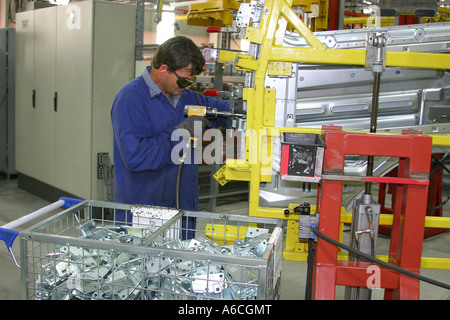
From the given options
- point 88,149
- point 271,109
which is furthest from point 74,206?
point 88,149

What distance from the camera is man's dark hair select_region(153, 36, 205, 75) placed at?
253cm

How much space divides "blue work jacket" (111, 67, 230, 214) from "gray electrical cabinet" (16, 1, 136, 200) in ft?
7.09

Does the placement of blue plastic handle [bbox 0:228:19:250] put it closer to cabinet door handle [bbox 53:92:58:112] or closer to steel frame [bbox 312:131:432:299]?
steel frame [bbox 312:131:432:299]

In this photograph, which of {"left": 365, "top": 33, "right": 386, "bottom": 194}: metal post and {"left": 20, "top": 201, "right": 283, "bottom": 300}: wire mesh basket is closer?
{"left": 20, "top": 201, "right": 283, "bottom": 300}: wire mesh basket

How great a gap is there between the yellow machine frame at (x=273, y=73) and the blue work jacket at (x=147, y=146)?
0.33 meters

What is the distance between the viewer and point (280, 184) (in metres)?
2.97

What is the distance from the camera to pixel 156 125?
8.59 feet

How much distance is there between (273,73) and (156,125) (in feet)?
2.37

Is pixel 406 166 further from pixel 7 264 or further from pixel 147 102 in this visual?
pixel 7 264

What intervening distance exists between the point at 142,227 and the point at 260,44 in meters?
1.21

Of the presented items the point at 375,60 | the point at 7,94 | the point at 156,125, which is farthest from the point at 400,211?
the point at 7,94

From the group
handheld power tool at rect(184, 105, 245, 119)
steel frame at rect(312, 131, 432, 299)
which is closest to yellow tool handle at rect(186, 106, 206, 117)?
handheld power tool at rect(184, 105, 245, 119)

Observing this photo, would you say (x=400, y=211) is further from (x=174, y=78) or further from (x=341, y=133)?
(x=174, y=78)
